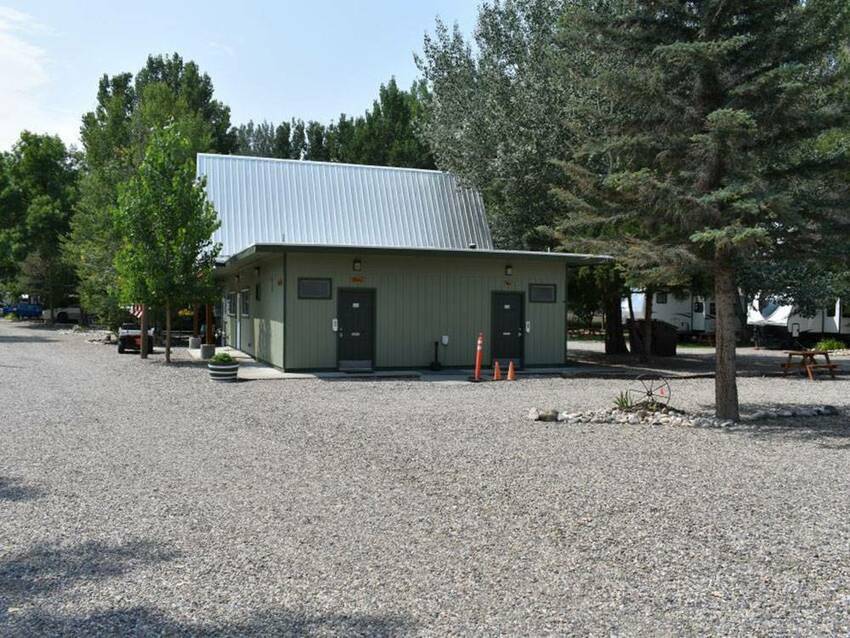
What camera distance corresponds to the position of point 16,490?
6.85 m

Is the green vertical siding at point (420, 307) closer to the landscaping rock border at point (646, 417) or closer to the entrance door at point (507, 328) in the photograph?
the entrance door at point (507, 328)

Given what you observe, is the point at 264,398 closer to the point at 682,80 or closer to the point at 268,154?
the point at 682,80

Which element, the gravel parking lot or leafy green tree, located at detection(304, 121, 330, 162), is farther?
leafy green tree, located at detection(304, 121, 330, 162)

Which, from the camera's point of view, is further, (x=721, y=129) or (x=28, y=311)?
(x=28, y=311)

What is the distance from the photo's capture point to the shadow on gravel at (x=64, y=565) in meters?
4.54

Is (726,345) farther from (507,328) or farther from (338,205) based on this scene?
(338,205)

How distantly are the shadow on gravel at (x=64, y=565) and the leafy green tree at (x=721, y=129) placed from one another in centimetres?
783

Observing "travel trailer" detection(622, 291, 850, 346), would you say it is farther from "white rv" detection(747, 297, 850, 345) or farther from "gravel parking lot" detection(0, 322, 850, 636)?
"gravel parking lot" detection(0, 322, 850, 636)

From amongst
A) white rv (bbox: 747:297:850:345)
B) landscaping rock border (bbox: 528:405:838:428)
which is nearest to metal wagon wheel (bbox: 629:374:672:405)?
landscaping rock border (bbox: 528:405:838:428)

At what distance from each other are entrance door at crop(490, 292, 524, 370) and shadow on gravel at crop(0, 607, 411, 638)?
15.9 meters

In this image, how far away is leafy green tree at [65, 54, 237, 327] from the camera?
30.3 meters

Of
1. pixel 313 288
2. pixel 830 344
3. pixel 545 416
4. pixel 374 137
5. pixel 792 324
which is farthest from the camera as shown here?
pixel 374 137

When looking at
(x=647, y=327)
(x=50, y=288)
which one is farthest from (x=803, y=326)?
(x=50, y=288)

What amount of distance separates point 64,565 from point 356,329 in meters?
13.9
